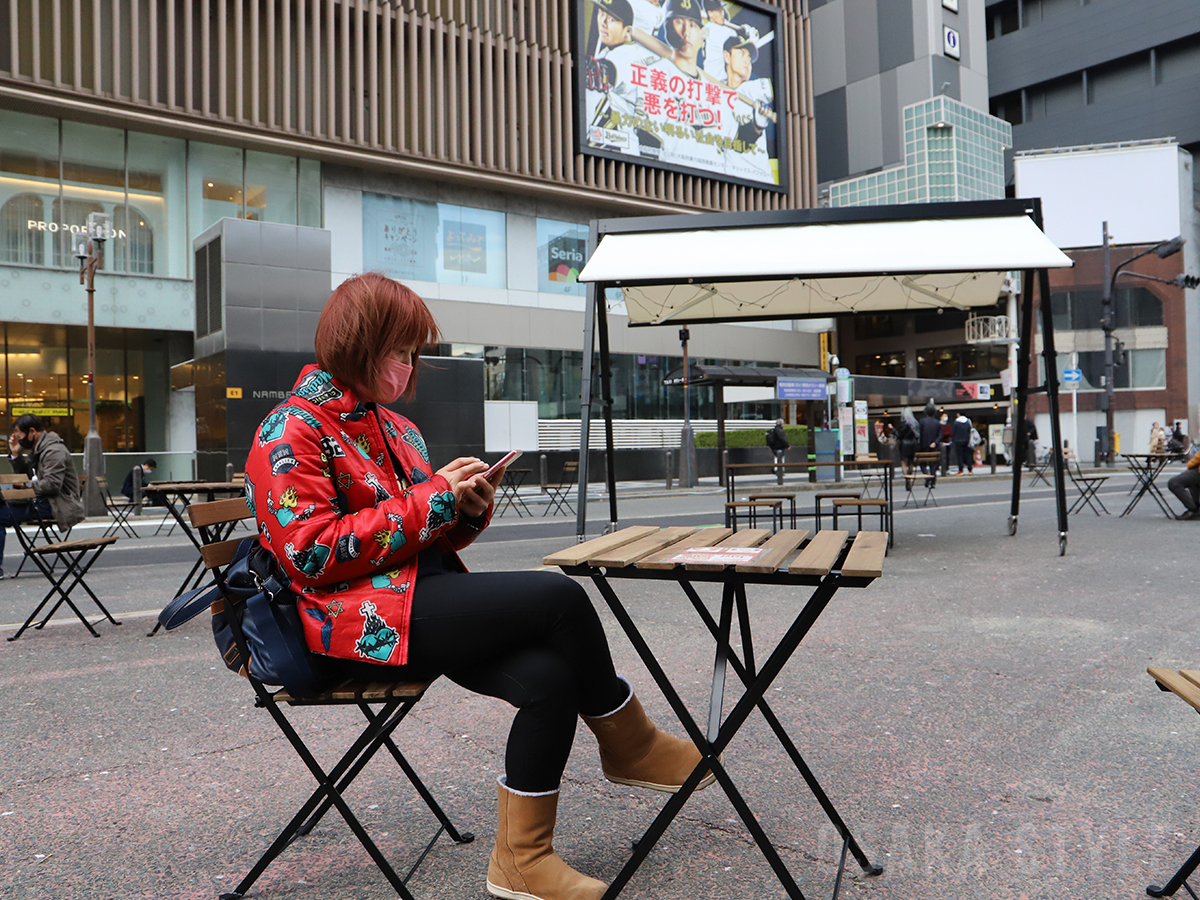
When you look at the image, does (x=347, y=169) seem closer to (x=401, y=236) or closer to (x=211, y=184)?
(x=401, y=236)

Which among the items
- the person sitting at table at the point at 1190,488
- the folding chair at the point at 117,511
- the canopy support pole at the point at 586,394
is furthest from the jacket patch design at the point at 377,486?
the person sitting at table at the point at 1190,488

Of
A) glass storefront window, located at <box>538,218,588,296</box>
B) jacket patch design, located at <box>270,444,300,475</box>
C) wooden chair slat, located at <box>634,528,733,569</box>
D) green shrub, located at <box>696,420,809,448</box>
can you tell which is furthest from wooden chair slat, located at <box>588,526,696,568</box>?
glass storefront window, located at <box>538,218,588,296</box>

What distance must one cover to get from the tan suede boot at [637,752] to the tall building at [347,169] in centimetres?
1888

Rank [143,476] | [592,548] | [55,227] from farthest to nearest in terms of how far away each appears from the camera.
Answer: [55,227] → [143,476] → [592,548]

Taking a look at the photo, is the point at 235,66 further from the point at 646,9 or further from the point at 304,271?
the point at 646,9

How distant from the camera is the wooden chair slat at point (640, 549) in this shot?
225 centimetres

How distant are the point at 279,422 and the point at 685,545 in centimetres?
113

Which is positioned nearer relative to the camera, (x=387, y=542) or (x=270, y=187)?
(x=387, y=542)

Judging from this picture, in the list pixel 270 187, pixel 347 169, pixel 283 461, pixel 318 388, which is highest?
pixel 347 169

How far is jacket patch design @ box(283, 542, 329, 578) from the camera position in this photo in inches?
84.0

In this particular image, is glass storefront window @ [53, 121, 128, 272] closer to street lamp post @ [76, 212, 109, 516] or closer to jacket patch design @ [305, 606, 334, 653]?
street lamp post @ [76, 212, 109, 516]

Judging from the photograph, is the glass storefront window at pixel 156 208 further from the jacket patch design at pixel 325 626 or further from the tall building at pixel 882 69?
the tall building at pixel 882 69

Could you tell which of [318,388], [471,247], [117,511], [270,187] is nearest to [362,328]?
[318,388]

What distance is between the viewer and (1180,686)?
2.23 m
